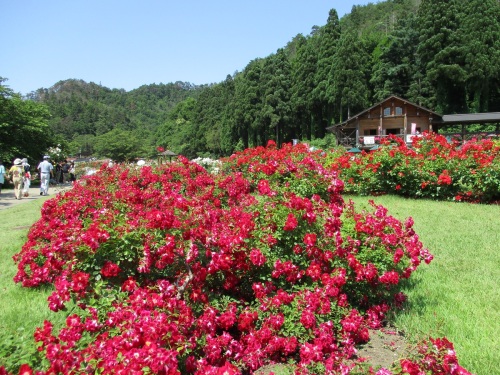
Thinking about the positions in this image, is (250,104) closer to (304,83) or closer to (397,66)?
(304,83)

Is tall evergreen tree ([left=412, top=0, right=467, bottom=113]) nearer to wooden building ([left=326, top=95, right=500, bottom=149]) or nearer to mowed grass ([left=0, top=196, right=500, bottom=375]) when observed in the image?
wooden building ([left=326, top=95, right=500, bottom=149])

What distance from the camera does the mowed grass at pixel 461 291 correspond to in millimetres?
2848

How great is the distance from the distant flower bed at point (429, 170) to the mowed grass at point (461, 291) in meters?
1.91

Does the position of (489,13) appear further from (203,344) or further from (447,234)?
(203,344)

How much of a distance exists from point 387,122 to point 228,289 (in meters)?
33.6

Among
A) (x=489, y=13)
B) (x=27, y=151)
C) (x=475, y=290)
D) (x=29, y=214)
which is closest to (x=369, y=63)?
(x=489, y=13)

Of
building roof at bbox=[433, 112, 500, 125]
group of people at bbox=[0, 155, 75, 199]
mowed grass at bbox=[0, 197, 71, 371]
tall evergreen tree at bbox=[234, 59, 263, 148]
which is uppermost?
tall evergreen tree at bbox=[234, 59, 263, 148]

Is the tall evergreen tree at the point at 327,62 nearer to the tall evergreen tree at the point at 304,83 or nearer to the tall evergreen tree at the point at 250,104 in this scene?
the tall evergreen tree at the point at 304,83

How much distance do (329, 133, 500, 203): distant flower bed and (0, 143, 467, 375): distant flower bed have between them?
19.2 feet

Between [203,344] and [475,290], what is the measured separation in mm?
2611

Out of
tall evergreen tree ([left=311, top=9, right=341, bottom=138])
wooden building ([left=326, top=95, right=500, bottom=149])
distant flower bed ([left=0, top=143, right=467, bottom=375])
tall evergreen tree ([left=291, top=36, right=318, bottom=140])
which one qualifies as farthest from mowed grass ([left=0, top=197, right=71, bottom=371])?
tall evergreen tree ([left=291, top=36, right=318, bottom=140])

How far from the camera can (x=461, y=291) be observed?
3.81m

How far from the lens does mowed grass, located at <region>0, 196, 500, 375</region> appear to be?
285 cm

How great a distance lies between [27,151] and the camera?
25.7 m
